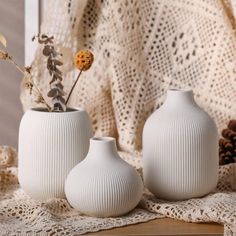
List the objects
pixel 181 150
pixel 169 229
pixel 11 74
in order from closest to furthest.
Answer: pixel 169 229
pixel 181 150
pixel 11 74

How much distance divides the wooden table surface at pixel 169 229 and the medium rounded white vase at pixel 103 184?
46 millimetres

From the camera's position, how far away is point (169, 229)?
1100 millimetres

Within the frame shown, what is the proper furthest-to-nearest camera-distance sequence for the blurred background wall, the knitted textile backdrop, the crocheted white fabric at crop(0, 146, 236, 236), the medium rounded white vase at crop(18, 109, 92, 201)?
1. the blurred background wall
2. the knitted textile backdrop
3. the medium rounded white vase at crop(18, 109, 92, 201)
4. the crocheted white fabric at crop(0, 146, 236, 236)

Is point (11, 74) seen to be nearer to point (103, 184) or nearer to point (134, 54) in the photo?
point (134, 54)

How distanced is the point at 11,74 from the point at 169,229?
96cm

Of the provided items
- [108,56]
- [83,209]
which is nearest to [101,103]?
[108,56]

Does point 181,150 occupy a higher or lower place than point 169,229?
higher

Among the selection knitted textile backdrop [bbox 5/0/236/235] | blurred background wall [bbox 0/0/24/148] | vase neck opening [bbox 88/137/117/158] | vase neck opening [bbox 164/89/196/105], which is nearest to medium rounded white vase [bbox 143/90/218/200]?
vase neck opening [bbox 164/89/196/105]

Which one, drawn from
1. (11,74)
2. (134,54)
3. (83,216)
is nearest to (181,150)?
(83,216)

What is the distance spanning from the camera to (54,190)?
1.21 metres

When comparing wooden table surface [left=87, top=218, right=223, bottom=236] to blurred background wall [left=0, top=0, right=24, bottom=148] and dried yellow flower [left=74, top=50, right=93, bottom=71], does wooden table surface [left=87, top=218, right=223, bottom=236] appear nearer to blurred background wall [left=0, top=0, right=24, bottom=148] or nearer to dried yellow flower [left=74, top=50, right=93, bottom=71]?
dried yellow flower [left=74, top=50, right=93, bottom=71]

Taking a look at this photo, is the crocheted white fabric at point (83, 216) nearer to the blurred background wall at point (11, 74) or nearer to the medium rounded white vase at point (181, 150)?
the medium rounded white vase at point (181, 150)

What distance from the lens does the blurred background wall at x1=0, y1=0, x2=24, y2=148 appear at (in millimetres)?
1886

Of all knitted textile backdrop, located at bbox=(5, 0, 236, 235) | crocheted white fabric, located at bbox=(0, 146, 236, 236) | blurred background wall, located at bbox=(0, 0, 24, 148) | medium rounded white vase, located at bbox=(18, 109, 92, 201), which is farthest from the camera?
blurred background wall, located at bbox=(0, 0, 24, 148)
